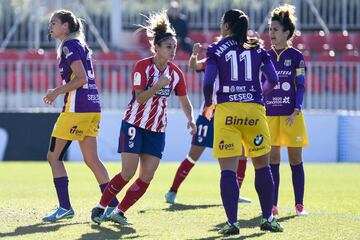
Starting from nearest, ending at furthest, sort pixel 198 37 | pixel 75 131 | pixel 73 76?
pixel 73 76
pixel 75 131
pixel 198 37

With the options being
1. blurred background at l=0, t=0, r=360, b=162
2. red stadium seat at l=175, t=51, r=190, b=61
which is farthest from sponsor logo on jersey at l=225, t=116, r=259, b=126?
red stadium seat at l=175, t=51, r=190, b=61

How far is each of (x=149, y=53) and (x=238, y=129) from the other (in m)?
14.6

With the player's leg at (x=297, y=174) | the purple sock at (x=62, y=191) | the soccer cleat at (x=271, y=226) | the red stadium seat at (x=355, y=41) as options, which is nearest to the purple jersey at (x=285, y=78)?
the player's leg at (x=297, y=174)

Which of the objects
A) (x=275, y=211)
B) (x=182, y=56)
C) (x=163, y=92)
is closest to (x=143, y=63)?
(x=163, y=92)

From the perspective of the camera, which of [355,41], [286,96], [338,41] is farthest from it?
[355,41]

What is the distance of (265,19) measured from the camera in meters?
23.7

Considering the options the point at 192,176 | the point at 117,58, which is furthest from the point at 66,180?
the point at 117,58

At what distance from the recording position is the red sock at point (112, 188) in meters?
9.04

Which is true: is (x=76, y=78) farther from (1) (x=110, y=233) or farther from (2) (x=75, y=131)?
(1) (x=110, y=233)

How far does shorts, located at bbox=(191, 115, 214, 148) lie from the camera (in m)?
11.3

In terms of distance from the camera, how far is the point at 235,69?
8.41 m

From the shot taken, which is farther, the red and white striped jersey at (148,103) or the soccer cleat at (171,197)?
the soccer cleat at (171,197)

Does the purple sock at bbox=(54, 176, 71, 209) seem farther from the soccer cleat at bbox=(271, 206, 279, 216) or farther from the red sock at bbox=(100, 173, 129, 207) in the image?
the soccer cleat at bbox=(271, 206, 279, 216)

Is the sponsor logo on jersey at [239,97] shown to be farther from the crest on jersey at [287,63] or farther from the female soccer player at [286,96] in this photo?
the crest on jersey at [287,63]
